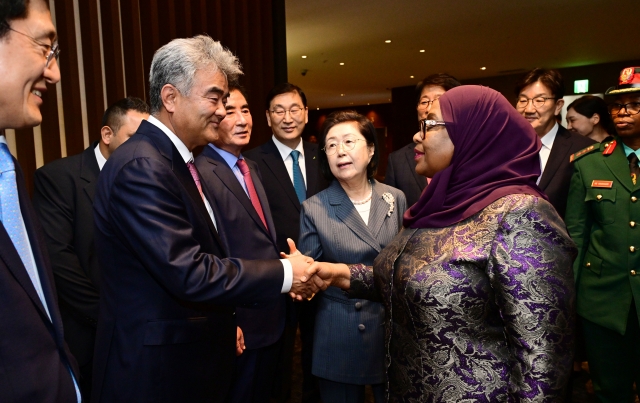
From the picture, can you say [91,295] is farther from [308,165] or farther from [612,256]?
[612,256]

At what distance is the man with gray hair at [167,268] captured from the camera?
1.43m

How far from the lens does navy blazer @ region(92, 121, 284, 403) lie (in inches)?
56.1

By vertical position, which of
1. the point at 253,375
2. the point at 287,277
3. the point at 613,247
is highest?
the point at 287,277

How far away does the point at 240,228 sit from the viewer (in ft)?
7.24

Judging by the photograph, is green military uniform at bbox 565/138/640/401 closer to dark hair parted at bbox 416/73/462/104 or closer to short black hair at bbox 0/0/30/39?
dark hair parted at bbox 416/73/462/104

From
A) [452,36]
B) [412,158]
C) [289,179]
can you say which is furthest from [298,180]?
[452,36]

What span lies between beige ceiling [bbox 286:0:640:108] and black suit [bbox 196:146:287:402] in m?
4.69

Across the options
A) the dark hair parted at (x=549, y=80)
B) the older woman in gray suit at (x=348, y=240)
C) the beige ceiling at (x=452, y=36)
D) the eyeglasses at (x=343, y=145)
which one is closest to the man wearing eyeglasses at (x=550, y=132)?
the dark hair parted at (x=549, y=80)

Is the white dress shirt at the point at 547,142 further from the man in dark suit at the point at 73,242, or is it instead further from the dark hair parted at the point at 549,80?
the man in dark suit at the point at 73,242

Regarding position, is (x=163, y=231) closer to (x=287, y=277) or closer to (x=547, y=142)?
(x=287, y=277)

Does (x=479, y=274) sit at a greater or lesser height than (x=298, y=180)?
lesser

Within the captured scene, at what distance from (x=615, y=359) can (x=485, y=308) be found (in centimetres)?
173

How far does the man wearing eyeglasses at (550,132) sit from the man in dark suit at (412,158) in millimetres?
639

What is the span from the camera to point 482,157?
140 cm
